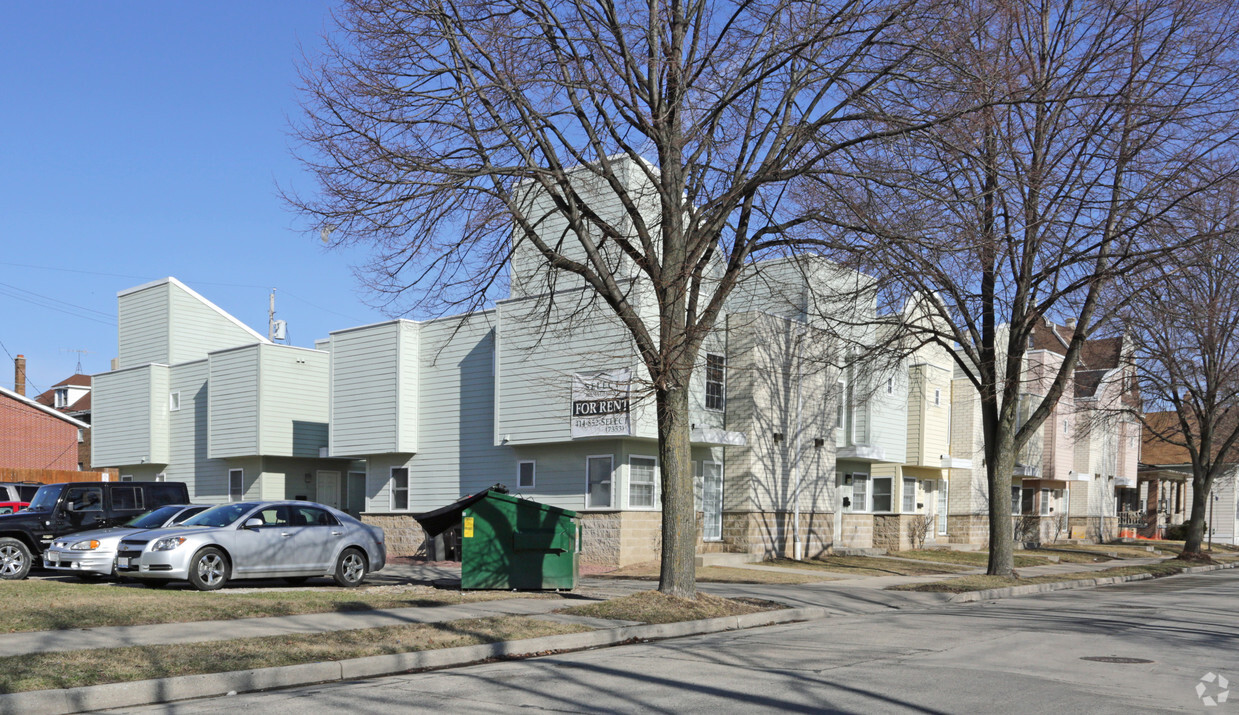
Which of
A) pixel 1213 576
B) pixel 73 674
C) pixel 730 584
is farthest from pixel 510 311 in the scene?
pixel 1213 576

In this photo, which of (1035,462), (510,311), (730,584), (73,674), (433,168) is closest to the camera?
(73,674)

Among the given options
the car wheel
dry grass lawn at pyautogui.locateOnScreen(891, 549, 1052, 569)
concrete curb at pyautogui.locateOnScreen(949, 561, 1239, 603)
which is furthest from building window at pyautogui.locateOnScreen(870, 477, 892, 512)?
the car wheel

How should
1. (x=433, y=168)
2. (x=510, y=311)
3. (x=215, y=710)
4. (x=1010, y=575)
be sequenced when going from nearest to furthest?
(x=215, y=710) < (x=433, y=168) < (x=1010, y=575) < (x=510, y=311)

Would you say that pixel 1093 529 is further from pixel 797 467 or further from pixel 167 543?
pixel 167 543

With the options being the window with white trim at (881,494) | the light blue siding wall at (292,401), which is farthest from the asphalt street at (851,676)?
the light blue siding wall at (292,401)

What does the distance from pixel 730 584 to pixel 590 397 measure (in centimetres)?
565

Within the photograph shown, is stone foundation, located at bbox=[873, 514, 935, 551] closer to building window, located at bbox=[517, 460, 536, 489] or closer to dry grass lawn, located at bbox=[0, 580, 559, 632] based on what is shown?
building window, located at bbox=[517, 460, 536, 489]

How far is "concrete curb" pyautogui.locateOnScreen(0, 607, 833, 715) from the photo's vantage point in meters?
8.34

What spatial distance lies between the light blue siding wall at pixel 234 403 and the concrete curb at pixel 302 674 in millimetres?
21929

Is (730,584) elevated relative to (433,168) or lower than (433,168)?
lower

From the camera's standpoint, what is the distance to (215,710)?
8.33m

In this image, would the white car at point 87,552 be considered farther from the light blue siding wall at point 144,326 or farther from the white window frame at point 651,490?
the light blue siding wall at point 144,326

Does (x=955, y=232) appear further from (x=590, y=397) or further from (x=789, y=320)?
(x=789, y=320)

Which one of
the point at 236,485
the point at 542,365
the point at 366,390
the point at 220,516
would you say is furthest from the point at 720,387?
the point at 236,485
